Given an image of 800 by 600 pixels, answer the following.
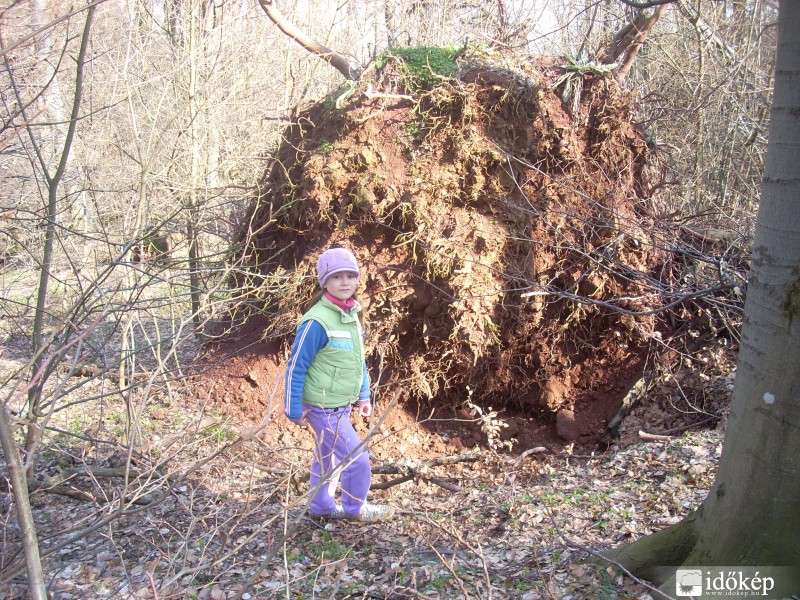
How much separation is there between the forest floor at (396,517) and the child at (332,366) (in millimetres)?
336

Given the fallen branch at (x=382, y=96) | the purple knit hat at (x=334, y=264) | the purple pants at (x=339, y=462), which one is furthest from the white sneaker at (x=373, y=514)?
the fallen branch at (x=382, y=96)

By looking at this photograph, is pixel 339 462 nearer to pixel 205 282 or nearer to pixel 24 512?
pixel 24 512

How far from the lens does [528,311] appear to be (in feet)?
18.7

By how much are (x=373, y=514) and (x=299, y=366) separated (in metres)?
1.25

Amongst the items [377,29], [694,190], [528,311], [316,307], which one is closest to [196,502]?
[316,307]

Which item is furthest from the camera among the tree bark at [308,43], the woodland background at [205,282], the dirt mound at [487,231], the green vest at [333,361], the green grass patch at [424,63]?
the tree bark at [308,43]

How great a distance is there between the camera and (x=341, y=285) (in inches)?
148

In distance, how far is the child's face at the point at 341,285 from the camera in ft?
12.4

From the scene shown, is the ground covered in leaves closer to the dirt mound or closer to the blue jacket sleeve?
the blue jacket sleeve

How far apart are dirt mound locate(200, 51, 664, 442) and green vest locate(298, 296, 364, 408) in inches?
70.2

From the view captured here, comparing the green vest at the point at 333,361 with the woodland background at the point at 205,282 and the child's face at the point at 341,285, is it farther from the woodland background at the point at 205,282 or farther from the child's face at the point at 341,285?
the woodland background at the point at 205,282

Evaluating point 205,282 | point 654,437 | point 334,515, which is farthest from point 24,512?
point 654,437

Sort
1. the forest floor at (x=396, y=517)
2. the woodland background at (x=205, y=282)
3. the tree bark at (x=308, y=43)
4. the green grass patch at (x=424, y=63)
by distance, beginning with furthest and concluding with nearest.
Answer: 1. the tree bark at (x=308, y=43)
2. the green grass patch at (x=424, y=63)
3. the woodland background at (x=205, y=282)
4. the forest floor at (x=396, y=517)

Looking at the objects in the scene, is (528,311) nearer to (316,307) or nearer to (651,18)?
(316,307)
